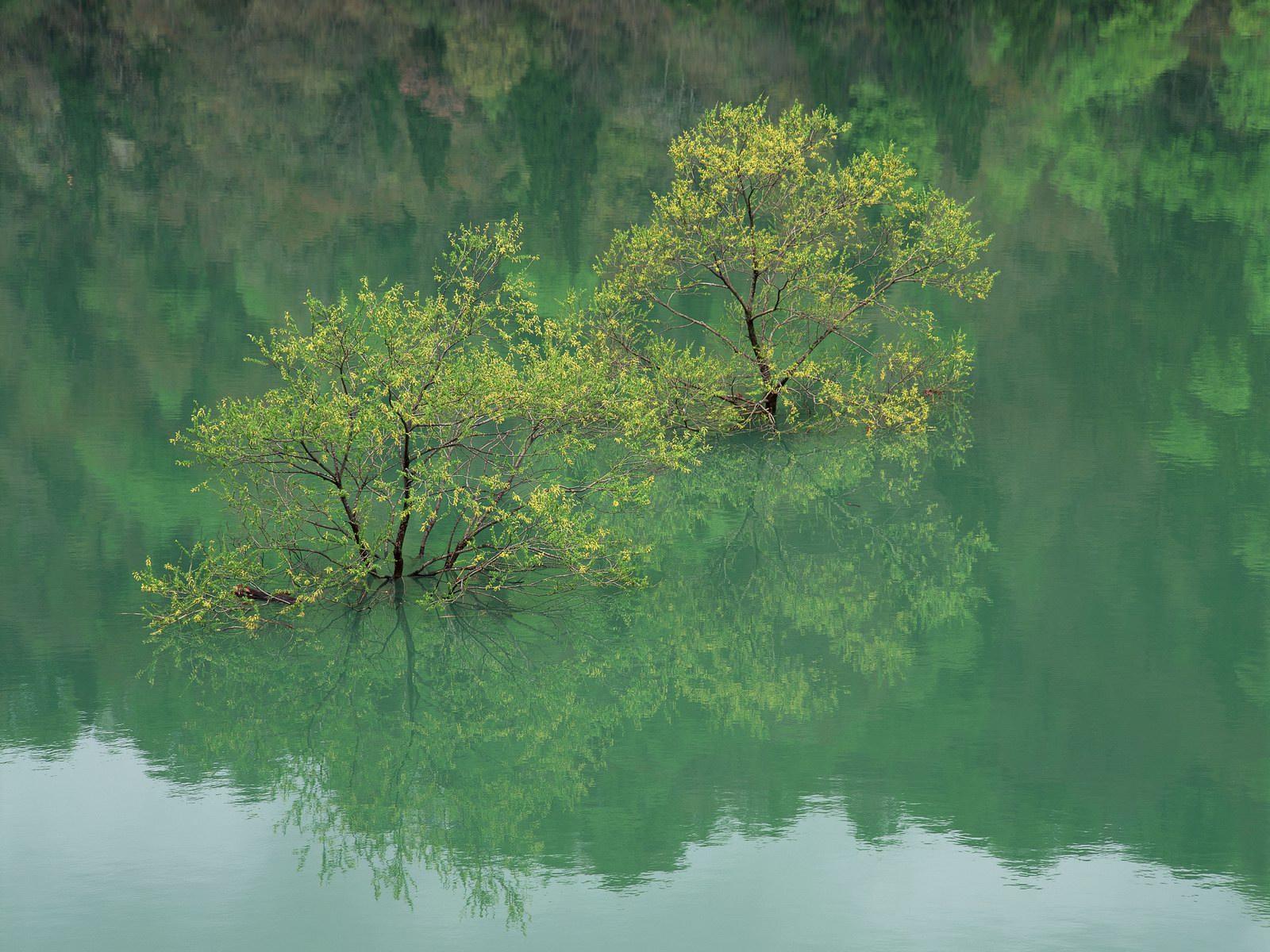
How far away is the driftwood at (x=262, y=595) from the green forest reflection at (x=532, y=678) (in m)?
0.45

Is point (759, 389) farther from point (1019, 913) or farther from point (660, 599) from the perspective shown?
point (1019, 913)

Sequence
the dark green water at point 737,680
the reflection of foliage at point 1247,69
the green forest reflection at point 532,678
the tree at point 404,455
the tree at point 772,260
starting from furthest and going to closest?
the reflection of foliage at point 1247,69
the tree at point 772,260
the tree at point 404,455
the green forest reflection at point 532,678
the dark green water at point 737,680

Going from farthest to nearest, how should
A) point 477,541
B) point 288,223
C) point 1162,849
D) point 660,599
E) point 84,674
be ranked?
point 288,223 < point 477,541 < point 660,599 < point 84,674 < point 1162,849

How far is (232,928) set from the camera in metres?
10.7

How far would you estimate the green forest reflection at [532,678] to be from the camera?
1218 cm

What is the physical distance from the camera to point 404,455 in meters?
15.3

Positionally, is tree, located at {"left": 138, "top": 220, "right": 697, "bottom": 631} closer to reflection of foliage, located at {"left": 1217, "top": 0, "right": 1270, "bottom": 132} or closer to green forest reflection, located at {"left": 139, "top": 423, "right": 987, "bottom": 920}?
green forest reflection, located at {"left": 139, "top": 423, "right": 987, "bottom": 920}

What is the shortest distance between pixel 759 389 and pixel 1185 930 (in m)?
11.5

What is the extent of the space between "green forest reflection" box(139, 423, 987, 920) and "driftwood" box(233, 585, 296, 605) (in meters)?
0.45

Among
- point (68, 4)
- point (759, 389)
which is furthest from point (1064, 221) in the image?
point (68, 4)

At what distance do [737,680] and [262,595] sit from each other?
4.09m

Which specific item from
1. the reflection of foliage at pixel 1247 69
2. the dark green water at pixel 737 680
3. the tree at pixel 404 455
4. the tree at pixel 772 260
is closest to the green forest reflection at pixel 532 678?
the dark green water at pixel 737 680

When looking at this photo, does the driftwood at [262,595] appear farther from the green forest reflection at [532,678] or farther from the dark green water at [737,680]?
the dark green water at [737,680]

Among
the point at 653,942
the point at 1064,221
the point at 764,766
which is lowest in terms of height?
the point at 653,942
